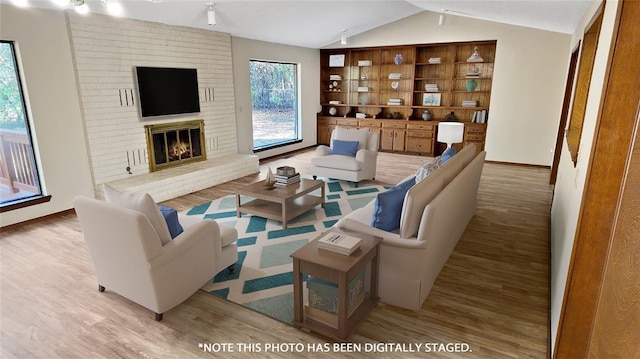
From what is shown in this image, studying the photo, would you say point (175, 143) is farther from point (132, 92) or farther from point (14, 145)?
point (14, 145)

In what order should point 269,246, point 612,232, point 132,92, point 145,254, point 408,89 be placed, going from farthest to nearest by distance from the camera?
point 408,89 < point 132,92 < point 269,246 < point 145,254 < point 612,232

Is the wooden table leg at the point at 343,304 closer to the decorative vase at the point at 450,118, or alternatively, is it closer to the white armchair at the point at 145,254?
the white armchair at the point at 145,254

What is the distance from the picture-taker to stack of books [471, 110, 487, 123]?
294 inches

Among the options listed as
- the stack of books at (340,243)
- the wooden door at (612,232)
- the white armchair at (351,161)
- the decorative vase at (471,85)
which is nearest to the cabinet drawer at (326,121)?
the white armchair at (351,161)

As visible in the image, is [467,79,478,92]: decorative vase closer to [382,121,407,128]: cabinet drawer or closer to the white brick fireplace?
[382,121,407,128]: cabinet drawer

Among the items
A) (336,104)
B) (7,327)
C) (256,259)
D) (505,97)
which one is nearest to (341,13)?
(336,104)

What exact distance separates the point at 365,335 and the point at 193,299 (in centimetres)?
130

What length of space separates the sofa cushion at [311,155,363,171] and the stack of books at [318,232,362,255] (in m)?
3.21

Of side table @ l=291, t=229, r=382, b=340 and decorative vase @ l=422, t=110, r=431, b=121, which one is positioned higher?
decorative vase @ l=422, t=110, r=431, b=121

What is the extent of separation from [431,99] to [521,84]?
1.85 metres

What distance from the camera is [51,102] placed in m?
4.23

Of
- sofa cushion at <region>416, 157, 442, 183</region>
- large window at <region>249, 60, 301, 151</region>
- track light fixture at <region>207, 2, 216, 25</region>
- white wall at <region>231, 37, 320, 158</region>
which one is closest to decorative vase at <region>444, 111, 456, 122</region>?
white wall at <region>231, 37, 320, 158</region>

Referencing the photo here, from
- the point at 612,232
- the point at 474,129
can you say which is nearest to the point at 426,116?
the point at 474,129

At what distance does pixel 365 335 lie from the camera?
7.77 feet
